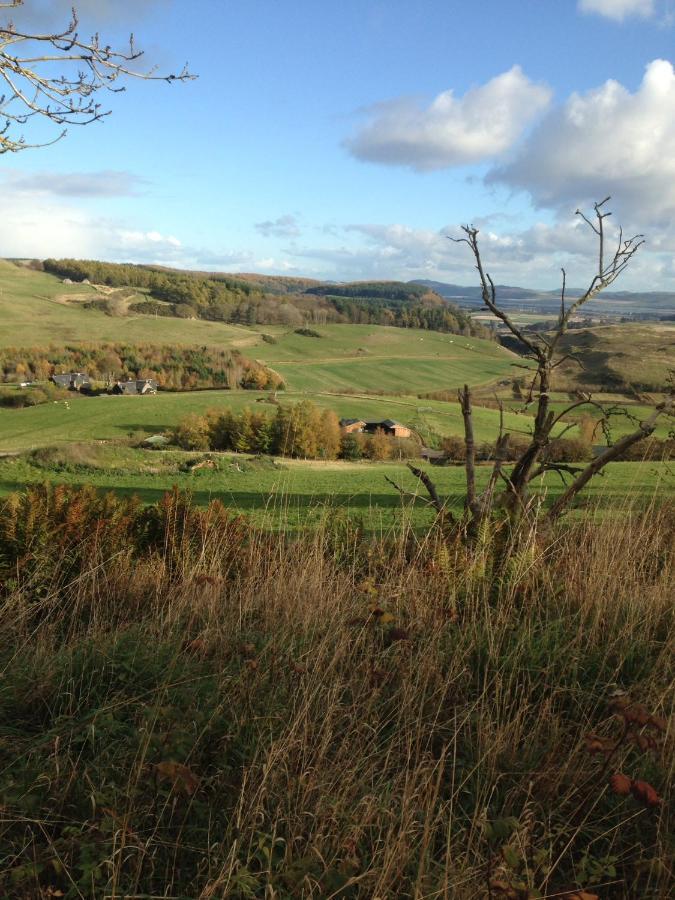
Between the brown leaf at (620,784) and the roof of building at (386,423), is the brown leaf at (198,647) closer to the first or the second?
the brown leaf at (620,784)

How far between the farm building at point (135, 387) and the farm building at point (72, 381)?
10.7ft

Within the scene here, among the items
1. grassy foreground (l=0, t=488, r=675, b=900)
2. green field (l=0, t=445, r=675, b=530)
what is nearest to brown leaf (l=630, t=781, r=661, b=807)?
grassy foreground (l=0, t=488, r=675, b=900)

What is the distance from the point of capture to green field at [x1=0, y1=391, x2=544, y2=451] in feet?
175

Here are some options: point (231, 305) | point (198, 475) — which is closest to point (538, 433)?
point (198, 475)

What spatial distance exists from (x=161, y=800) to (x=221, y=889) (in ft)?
1.31

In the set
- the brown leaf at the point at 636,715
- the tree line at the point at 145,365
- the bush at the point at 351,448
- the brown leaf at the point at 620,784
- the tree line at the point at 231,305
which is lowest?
the bush at the point at 351,448

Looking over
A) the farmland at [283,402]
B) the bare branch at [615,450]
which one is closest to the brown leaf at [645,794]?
the bare branch at [615,450]

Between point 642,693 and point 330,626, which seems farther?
point 330,626

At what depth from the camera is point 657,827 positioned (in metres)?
2.17

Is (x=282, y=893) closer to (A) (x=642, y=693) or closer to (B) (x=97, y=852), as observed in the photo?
(B) (x=97, y=852)

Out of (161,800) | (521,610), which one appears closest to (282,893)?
(161,800)

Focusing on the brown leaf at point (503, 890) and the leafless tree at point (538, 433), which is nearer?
the brown leaf at point (503, 890)

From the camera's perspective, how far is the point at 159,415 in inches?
2297

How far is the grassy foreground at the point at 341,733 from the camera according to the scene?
6.77 ft
